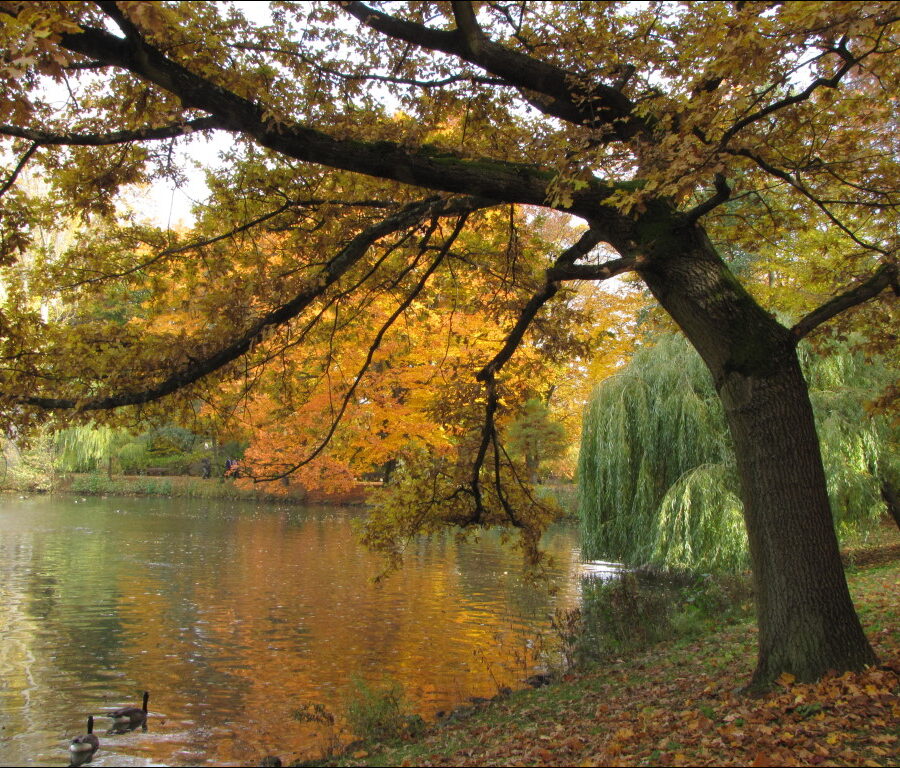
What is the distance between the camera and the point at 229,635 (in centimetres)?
1058

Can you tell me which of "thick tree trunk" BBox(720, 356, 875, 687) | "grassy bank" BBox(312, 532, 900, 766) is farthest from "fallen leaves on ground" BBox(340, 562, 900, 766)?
"thick tree trunk" BBox(720, 356, 875, 687)

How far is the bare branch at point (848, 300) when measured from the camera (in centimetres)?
543

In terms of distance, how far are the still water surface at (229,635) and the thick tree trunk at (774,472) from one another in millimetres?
4027

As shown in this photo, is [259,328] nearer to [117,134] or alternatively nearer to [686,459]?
[117,134]

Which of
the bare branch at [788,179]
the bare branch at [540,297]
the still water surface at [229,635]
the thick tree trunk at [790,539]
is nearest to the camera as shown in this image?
the thick tree trunk at [790,539]

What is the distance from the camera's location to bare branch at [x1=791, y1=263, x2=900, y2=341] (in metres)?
5.43

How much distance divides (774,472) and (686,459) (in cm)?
901

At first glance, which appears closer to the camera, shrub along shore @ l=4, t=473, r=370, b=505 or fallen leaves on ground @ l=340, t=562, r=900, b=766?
fallen leaves on ground @ l=340, t=562, r=900, b=766

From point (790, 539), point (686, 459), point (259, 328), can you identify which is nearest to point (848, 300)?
point (790, 539)

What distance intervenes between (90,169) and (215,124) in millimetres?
2435

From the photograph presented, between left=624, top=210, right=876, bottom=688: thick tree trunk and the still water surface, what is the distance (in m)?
4.03

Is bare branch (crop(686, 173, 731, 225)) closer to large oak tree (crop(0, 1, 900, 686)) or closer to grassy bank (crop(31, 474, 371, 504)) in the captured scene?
large oak tree (crop(0, 1, 900, 686))

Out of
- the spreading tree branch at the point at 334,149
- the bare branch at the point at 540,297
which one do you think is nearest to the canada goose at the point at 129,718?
the bare branch at the point at 540,297

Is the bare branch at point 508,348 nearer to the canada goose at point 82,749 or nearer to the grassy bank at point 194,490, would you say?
the canada goose at point 82,749
